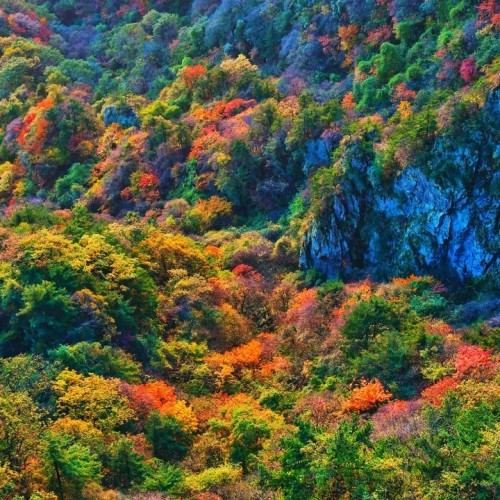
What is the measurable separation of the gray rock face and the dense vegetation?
20.4 inches

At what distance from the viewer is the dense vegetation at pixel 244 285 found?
94.0 ft

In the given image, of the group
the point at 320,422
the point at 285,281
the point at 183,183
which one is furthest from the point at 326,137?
the point at 320,422

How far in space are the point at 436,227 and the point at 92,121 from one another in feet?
146

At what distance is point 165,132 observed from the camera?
68875 millimetres

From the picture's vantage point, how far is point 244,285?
50.5 m

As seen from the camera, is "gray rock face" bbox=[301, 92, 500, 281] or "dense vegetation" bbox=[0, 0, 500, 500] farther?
"gray rock face" bbox=[301, 92, 500, 281]

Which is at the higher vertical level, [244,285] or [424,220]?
[424,220]

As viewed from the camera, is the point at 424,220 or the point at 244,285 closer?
the point at 424,220

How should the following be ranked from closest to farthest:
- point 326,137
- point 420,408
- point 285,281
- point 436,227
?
point 420,408 → point 436,227 → point 285,281 → point 326,137

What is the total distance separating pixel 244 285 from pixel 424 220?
531 inches

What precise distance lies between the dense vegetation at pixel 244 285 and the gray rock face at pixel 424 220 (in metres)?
0.52

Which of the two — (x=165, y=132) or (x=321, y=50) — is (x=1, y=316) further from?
(x=321, y=50)

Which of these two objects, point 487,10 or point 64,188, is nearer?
point 487,10

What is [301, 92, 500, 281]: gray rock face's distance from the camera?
44000 mm
